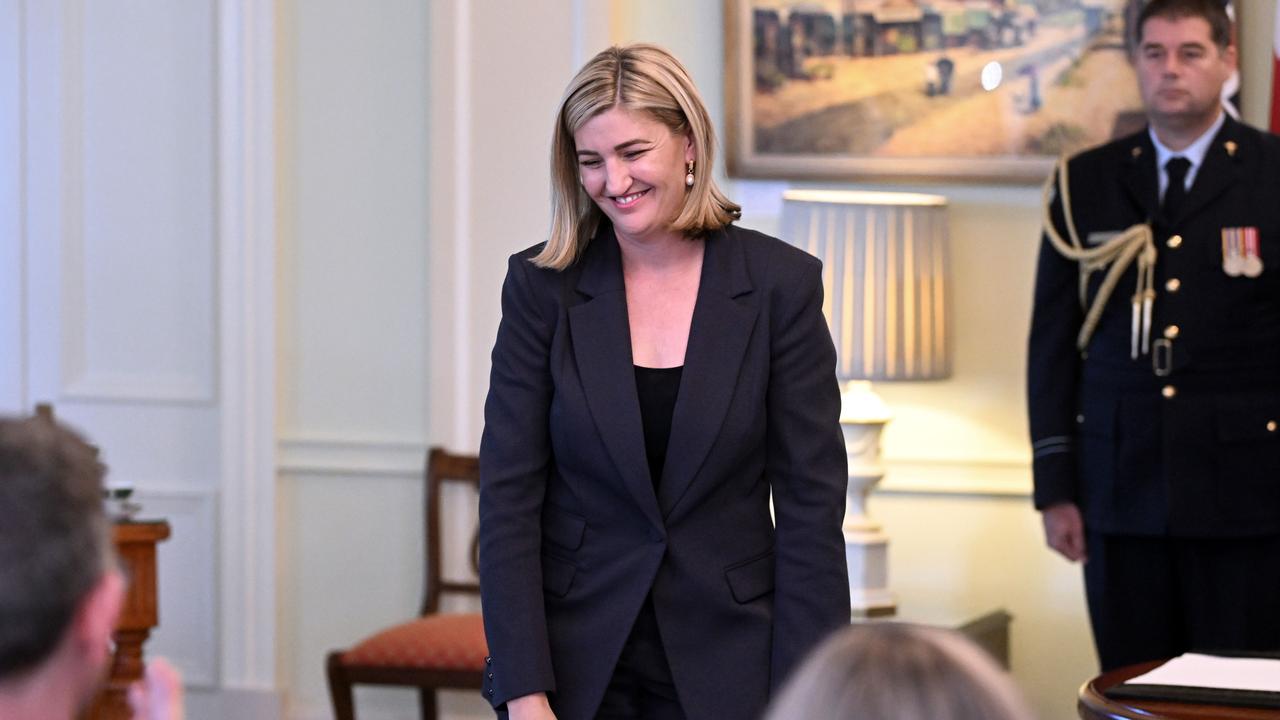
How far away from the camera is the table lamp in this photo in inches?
163

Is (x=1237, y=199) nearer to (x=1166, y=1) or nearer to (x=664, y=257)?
(x=1166, y=1)

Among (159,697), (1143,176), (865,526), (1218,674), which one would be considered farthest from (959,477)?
(159,697)

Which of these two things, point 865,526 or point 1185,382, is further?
point 865,526

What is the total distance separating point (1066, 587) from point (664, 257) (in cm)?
255

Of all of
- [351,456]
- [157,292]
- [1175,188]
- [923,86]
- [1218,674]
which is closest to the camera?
[1218,674]

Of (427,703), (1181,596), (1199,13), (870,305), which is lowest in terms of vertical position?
(427,703)

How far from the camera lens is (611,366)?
227 centimetres

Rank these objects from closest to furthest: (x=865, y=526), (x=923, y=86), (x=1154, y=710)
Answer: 1. (x=1154, y=710)
2. (x=865, y=526)
3. (x=923, y=86)

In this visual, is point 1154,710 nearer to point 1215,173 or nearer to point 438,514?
point 1215,173

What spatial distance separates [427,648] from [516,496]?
86.4 inches

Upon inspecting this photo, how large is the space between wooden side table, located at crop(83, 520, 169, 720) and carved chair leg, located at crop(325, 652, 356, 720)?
47 cm

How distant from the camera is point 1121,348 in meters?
3.59

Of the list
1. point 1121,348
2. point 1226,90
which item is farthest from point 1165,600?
point 1226,90

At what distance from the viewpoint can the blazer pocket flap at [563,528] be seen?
7.54 ft
